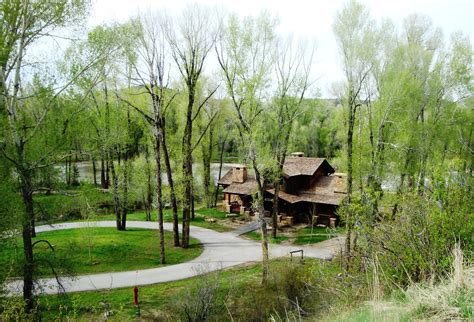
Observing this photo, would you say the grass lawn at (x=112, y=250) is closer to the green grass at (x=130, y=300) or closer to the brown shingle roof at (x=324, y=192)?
the green grass at (x=130, y=300)

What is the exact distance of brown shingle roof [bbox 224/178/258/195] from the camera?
3258 centimetres

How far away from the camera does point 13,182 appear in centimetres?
1081

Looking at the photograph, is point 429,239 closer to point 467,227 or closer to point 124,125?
point 467,227

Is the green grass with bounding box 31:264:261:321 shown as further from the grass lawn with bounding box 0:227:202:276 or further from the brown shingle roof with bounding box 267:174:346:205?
the brown shingle roof with bounding box 267:174:346:205

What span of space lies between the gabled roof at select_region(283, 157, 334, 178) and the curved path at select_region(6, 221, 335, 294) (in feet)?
27.5

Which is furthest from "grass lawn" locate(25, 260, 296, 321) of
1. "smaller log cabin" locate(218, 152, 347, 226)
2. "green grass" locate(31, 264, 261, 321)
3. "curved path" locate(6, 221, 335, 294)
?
"smaller log cabin" locate(218, 152, 347, 226)

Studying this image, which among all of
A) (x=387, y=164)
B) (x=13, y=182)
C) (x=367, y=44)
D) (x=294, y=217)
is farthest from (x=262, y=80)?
(x=294, y=217)

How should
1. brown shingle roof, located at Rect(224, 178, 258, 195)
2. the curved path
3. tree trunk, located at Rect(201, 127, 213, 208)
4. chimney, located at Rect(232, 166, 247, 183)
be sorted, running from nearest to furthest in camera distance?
the curved path < brown shingle roof, located at Rect(224, 178, 258, 195) < tree trunk, located at Rect(201, 127, 213, 208) < chimney, located at Rect(232, 166, 247, 183)

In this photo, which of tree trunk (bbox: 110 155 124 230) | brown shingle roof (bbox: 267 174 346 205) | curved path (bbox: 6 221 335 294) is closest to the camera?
curved path (bbox: 6 221 335 294)

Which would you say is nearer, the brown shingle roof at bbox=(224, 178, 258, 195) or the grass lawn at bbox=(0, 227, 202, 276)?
the grass lawn at bbox=(0, 227, 202, 276)

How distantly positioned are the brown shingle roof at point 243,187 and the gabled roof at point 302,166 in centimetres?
337

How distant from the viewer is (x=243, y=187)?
→ 3344 cm

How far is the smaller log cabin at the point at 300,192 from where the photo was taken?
29.8 metres

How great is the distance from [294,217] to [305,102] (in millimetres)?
9860
